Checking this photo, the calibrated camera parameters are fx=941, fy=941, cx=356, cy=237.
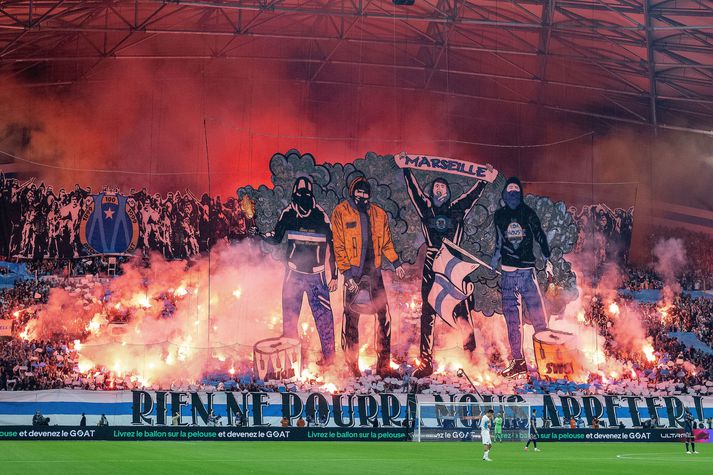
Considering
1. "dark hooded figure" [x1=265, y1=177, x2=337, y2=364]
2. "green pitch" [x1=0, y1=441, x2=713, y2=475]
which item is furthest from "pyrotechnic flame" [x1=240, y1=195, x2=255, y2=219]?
"green pitch" [x1=0, y1=441, x2=713, y2=475]

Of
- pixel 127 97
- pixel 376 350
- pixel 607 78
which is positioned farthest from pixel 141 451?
pixel 607 78

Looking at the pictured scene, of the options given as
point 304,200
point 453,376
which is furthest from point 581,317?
point 304,200

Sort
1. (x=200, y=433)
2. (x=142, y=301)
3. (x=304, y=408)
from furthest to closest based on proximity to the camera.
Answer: (x=142, y=301), (x=304, y=408), (x=200, y=433)

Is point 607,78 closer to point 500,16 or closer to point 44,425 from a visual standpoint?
point 500,16

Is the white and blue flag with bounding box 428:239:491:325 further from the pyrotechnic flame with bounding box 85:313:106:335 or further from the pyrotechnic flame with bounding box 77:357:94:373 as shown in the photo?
the pyrotechnic flame with bounding box 77:357:94:373

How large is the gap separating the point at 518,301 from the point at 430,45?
12.8 metres

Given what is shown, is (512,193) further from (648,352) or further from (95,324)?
(95,324)

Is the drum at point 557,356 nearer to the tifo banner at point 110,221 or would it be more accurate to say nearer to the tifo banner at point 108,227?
the tifo banner at point 110,221

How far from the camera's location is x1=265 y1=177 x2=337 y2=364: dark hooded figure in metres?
42.4

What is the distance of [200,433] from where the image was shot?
34.5 metres

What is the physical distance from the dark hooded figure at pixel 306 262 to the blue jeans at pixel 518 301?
27.4 ft

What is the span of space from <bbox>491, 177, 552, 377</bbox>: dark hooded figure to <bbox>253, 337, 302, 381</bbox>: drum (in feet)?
33.4

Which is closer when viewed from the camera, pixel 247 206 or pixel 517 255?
pixel 247 206

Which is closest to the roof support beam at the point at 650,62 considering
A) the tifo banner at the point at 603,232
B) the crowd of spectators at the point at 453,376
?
the tifo banner at the point at 603,232
